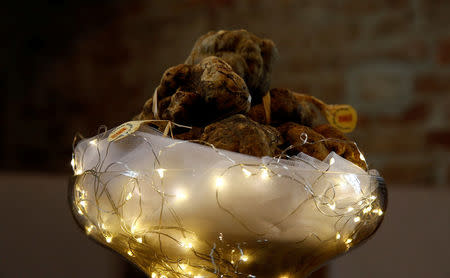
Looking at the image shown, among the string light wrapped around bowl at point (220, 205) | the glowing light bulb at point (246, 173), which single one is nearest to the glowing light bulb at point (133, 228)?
the string light wrapped around bowl at point (220, 205)

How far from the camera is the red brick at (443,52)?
126 cm

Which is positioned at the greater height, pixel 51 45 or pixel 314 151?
pixel 314 151

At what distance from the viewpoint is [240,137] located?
1.41ft

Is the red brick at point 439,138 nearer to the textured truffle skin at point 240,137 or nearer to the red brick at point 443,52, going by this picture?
the red brick at point 443,52

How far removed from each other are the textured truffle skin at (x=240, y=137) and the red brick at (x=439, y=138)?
95 cm

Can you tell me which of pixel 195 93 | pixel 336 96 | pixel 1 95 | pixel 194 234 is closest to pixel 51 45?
pixel 1 95

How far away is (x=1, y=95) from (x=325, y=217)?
1239 millimetres

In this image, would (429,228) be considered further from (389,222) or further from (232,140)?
(232,140)

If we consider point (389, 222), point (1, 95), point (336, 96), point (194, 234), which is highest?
point (194, 234)

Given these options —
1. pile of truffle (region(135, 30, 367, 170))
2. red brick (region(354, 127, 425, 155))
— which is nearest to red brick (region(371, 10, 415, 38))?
red brick (region(354, 127, 425, 155))

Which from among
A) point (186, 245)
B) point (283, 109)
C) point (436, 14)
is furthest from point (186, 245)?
point (436, 14)

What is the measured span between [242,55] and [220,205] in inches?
8.7

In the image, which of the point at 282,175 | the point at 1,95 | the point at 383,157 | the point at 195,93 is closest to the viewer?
the point at 282,175

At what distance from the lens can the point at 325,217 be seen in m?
0.42
